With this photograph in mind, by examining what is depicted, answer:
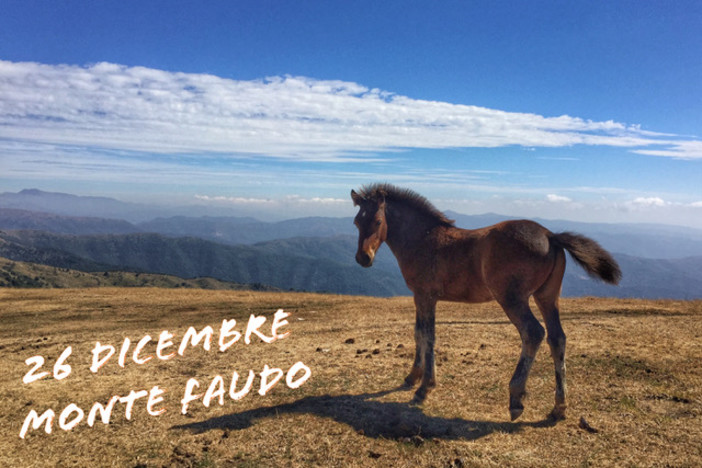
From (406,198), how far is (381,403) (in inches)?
176

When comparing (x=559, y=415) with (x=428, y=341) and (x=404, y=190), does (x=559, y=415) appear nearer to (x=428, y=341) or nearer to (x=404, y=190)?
(x=428, y=341)

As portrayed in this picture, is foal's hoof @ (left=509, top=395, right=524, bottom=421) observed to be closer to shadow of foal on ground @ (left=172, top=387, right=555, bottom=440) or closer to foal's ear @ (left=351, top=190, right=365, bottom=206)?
shadow of foal on ground @ (left=172, top=387, right=555, bottom=440)

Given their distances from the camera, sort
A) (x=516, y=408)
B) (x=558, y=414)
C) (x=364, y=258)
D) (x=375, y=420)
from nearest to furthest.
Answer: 1. (x=516, y=408)
2. (x=558, y=414)
3. (x=375, y=420)
4. (x=364, y=258)

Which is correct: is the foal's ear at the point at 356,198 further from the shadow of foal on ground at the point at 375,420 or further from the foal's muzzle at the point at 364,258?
the shadow of foal on ground at the point at 375,420

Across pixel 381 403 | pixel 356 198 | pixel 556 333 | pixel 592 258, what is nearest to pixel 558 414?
pixel 556 333

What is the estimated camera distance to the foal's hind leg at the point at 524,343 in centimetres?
741

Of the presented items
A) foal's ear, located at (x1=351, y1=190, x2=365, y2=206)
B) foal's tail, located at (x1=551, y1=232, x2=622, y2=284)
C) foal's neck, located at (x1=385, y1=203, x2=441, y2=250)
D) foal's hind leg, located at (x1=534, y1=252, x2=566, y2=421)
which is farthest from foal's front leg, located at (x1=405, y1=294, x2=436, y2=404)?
foal's tail, located at (x1=551, y1=232, x2=622, y2=284)

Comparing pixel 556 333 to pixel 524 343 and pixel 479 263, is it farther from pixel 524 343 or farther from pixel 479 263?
pixel 479 263

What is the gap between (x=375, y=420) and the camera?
7781 millimetres

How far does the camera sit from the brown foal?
24.3ft

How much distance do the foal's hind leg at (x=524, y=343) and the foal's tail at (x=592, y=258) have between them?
121 centimetres

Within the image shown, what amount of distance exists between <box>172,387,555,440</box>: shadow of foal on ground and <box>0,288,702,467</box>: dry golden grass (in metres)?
0.04

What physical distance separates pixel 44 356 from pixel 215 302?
1169 cm

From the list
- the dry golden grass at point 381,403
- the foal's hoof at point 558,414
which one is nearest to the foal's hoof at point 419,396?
the dry golden grass at point 381,403
